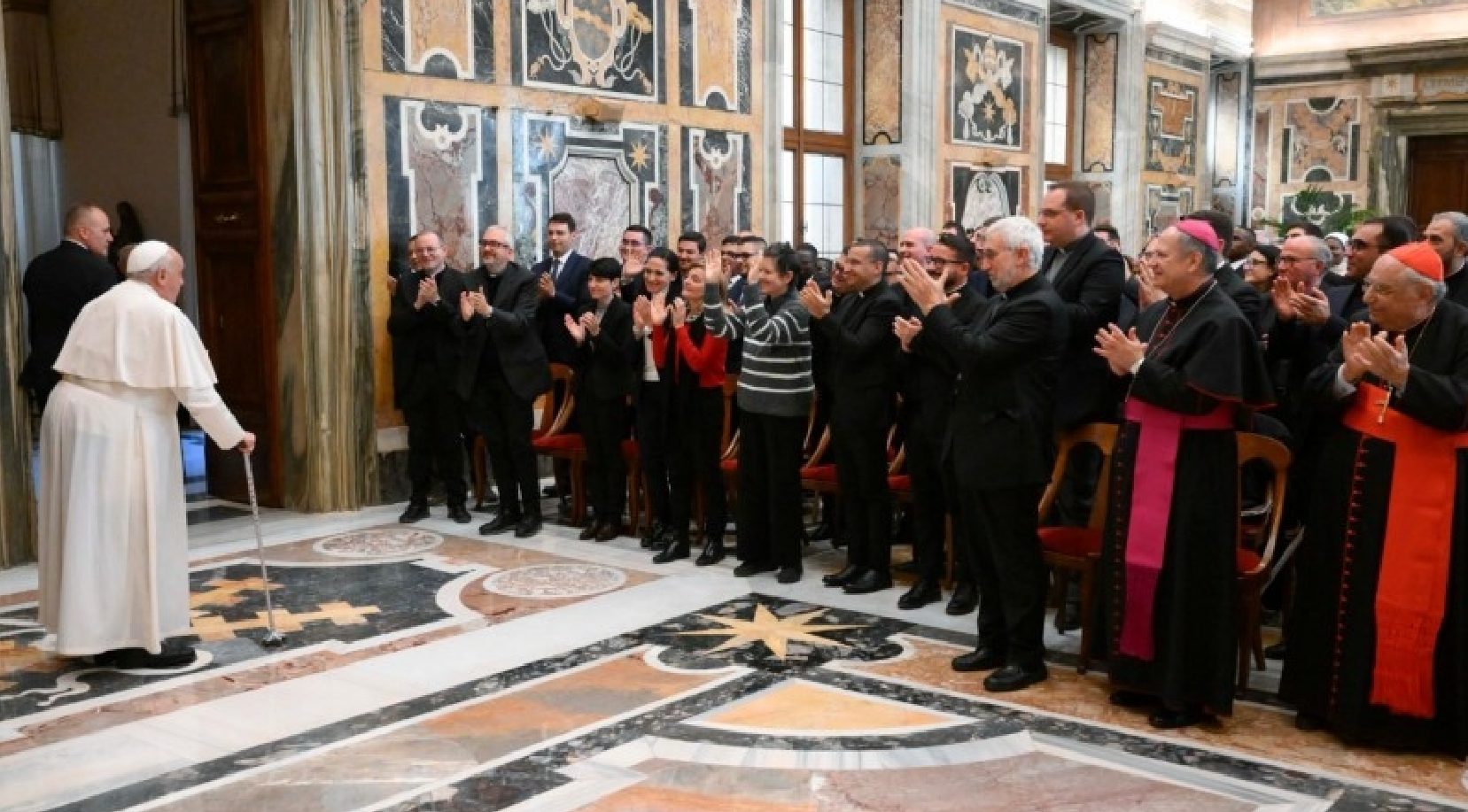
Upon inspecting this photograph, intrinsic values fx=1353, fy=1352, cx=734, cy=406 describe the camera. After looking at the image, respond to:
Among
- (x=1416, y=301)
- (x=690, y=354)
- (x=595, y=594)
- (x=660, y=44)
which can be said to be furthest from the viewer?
(x=660, y=44)

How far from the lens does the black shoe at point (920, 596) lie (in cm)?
586

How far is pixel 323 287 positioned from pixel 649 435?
Result: 231 cm

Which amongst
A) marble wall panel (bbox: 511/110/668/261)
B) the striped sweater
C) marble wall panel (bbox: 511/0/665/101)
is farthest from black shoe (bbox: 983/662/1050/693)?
marble wall panel (bbox: 511/0/665/101)

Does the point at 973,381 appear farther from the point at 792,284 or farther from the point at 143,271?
the point at 143,271

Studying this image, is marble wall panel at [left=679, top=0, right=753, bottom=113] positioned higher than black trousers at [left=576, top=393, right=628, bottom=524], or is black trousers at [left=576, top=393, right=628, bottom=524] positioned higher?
marble wall panel at [left=679, top=0, right=753, bottom=113]

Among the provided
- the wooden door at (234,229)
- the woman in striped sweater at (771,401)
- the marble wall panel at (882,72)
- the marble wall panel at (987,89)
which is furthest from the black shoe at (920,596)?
the marble wall panel at (987,89)

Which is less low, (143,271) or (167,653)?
(143,271)

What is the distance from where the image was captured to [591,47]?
9.14 metres

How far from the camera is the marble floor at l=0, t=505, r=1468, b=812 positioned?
3.88 metres

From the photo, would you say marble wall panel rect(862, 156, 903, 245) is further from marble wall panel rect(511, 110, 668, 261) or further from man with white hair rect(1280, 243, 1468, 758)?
man with white hair rect(1280, 243, 1468, 758)

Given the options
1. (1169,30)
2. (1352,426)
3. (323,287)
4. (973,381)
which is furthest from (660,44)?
(1169,30)

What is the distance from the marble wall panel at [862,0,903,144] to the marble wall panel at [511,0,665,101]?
2950 mm

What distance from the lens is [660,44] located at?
31.6 ft

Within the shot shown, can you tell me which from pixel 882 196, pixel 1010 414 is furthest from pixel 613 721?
pixel 882 196
